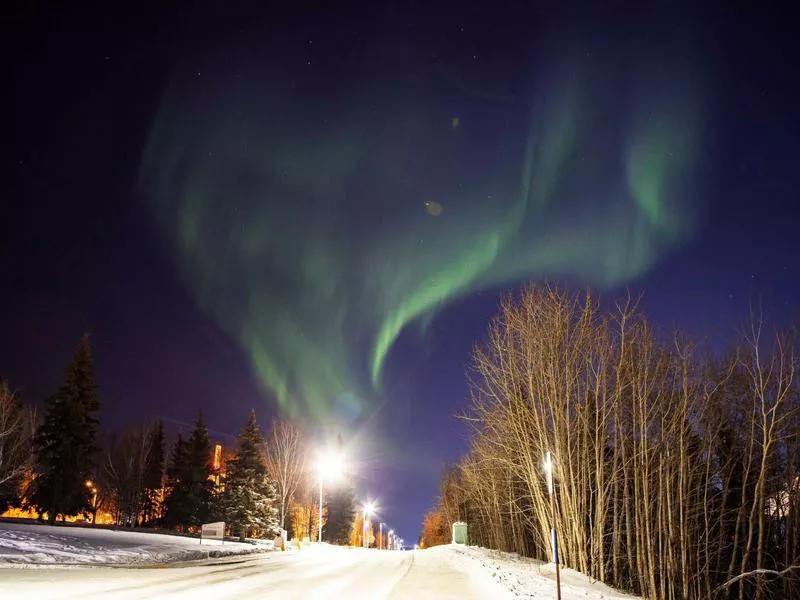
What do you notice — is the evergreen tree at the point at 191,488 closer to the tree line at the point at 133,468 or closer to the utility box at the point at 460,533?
the tree line at the point at 133,468

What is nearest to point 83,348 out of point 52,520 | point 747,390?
point 52,520

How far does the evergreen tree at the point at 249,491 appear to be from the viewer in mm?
41156

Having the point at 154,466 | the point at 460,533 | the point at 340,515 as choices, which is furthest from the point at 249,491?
the point at 340,515

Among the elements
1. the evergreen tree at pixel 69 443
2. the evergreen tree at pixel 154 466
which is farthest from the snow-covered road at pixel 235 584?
the evergreen tree at pixel 154 466

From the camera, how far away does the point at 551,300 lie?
20.6 m

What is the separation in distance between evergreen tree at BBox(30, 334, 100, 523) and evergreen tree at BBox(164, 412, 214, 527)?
1338cm

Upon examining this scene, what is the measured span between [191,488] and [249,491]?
11.7 m

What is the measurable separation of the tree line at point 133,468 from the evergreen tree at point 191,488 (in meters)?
0.08

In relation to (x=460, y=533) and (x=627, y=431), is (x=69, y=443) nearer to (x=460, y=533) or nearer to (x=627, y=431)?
(x=460, y=533)

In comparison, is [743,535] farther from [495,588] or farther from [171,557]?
[171,557]

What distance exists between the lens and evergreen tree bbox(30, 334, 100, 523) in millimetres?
35719

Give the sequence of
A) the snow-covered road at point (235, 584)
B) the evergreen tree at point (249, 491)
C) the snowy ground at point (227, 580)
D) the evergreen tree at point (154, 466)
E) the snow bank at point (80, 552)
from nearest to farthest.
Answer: the snow-covered road at point (235, 584) < the snowy ground at point (227, 580) < the snow bank at point (80, 552) < the evergreen tree at point (249, 491) < the evergreen tree at point (154, 466)

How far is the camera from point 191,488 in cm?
5088

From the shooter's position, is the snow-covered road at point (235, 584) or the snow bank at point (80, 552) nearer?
the snow-covered road at point (235, 584)
